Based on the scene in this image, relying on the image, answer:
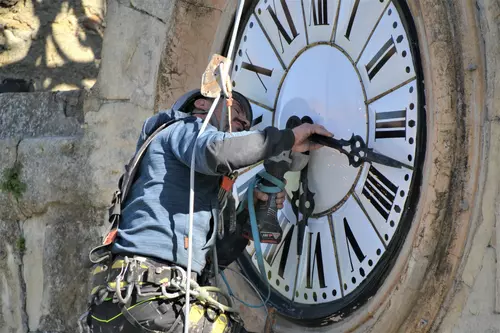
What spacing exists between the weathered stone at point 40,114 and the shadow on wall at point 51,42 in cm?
105

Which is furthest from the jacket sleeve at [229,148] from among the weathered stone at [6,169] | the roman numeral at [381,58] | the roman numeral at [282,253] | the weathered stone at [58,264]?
the weathered stone at [6,169]

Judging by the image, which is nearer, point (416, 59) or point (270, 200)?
point (416, 59)

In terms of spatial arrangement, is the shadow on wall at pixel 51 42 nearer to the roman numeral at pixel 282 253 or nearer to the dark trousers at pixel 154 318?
the roman numeral at pixel 282 253

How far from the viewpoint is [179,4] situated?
3.85 metres

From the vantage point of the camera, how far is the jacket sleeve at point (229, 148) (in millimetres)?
2674

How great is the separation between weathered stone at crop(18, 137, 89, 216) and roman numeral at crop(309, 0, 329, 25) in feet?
4.81

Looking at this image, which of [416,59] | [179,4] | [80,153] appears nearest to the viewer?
[416,59]

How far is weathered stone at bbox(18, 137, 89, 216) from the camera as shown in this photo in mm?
4191

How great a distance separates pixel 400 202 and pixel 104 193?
5.58ft

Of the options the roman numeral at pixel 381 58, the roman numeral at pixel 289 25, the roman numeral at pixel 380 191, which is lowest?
the roman numeral at pixel 380 191

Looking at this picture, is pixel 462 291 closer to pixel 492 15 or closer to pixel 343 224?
pixel 343 224

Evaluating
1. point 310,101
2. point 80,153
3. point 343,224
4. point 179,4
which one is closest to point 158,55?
point 179,4

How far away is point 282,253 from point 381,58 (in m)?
0.86

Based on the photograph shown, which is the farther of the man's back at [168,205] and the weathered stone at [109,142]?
the weathered stone at [109,142]
